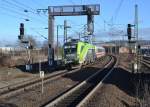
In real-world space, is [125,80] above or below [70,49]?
below

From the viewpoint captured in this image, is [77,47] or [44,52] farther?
[44,52]

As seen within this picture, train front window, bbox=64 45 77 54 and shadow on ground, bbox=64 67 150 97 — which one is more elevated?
train front window, bbox=64 45 77 54

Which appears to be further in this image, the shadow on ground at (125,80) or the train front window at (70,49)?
the train front window at (70,49)

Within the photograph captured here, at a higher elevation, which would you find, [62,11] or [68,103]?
[62,11]

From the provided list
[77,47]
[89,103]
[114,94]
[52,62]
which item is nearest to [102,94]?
[114,94]

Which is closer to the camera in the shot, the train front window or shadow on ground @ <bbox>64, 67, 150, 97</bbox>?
shadow on ground @ <bbox>64, 67, 150, 97</bbox>

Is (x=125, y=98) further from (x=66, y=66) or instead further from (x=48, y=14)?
(x=48, y=14)

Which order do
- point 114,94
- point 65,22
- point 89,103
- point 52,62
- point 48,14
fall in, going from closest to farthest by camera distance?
1. point 89,103
2. point 114,94
3. point 52,62
4. point 48,14
5. point 65,22

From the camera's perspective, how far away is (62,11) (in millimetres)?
66438

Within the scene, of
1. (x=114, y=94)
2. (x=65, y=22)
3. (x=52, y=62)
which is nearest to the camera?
(x=114, y=94)

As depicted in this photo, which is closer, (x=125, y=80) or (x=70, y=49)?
(x=125, y=80)

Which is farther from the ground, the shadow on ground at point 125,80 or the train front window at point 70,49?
the train front window at point 70,49

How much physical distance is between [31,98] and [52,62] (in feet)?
129

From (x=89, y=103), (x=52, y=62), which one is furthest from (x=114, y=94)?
(x=52, y=62)
